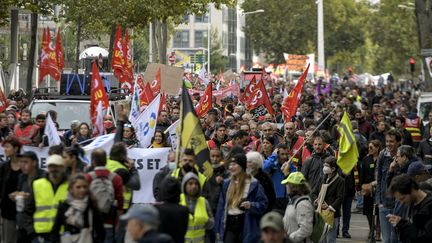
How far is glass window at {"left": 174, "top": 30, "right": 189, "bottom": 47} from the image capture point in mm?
122375

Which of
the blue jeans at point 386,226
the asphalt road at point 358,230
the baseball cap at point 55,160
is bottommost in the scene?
the asphalt road at point 358,230

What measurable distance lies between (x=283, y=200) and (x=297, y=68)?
69.4 metres

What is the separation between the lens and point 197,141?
573 inches

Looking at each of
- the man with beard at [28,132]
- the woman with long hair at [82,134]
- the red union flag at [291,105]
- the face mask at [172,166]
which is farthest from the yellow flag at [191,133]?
the red union flag at [291,105]

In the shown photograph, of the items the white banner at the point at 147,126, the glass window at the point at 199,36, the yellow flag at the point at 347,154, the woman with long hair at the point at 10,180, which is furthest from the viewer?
the glass window at the point at 199,36

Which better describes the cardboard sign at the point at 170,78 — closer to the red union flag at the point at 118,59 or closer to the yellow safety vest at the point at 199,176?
the red union flag at the point at 118,59

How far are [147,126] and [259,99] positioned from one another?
991cm

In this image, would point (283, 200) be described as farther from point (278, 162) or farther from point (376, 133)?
point (376, 133)

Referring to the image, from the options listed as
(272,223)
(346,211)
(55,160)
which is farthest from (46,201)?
(346,211)

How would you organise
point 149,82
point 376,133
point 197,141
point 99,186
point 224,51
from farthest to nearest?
point 224,51 < point 149,82 < point 376,133 < point 197,141 < point 99,186

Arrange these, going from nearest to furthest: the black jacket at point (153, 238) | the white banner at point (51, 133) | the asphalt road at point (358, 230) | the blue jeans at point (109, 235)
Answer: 1. the black jacket at point (153, 238)
2. the blue jeans at point (109, 235)
3. the white banner at point (51, 133)
4. the asphalt road at point (358, 230)

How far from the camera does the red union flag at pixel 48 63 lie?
32.9 meters

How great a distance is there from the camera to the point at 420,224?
39.2ft

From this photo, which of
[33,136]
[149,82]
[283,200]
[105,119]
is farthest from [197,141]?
[149,82]
